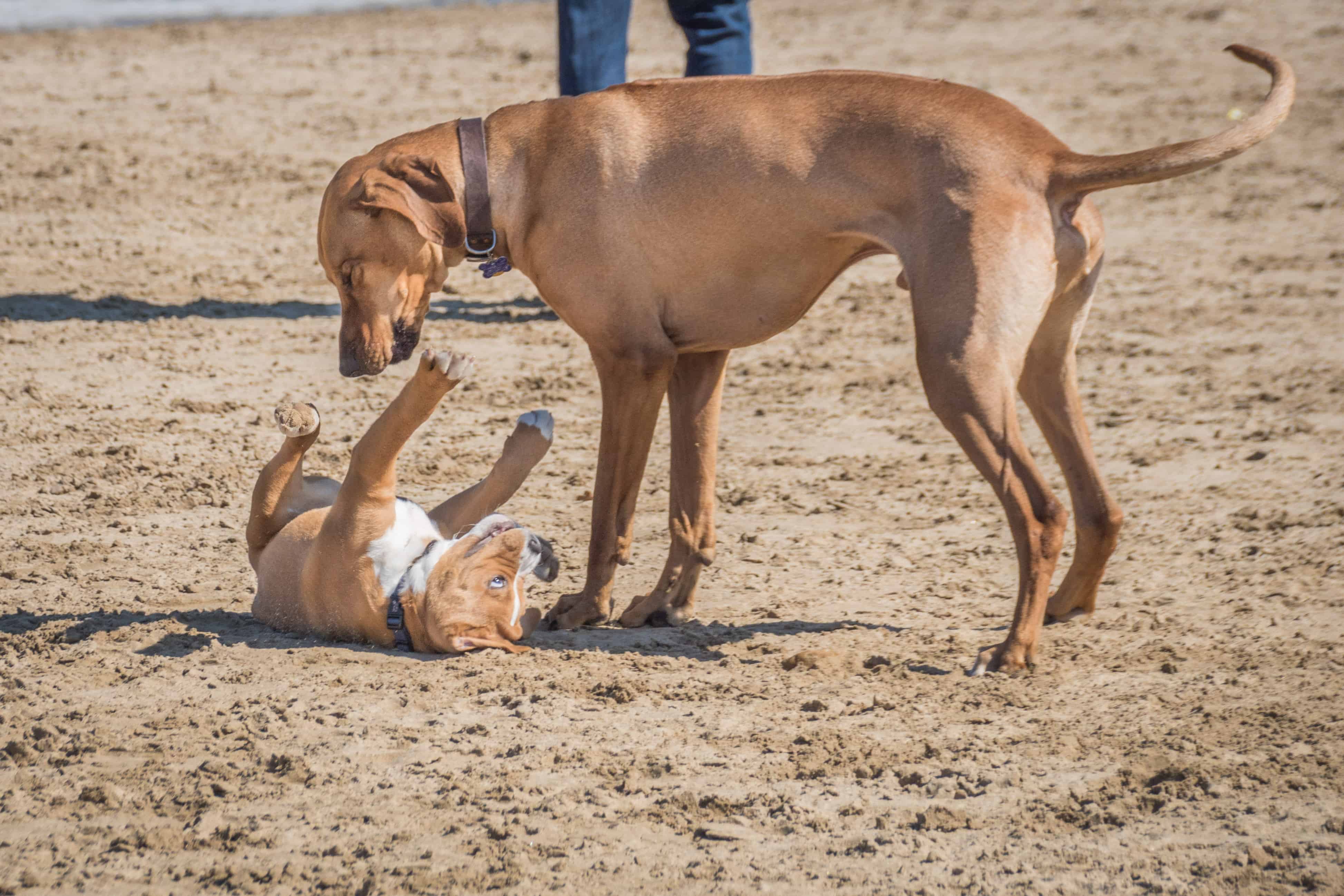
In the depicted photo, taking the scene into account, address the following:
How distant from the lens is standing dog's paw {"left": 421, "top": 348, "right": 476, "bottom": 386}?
3.59 metres

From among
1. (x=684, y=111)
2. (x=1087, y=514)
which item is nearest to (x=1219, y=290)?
(x=1087, y=514)

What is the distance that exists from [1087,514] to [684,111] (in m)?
1.50

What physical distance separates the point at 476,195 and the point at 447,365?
53 centimetres

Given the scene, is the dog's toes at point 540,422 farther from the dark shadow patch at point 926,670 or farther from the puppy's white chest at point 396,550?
the dark shadow patch at point 926,670

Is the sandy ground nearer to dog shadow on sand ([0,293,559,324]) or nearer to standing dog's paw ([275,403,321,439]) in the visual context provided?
dog shadow on sand ([0,293,559,324])

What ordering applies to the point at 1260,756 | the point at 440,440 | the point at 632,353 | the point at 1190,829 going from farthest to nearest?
the point at 440,440 → the point at 632,353 → the point at 1260,756 → the point at 1190,829

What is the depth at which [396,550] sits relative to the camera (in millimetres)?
3676

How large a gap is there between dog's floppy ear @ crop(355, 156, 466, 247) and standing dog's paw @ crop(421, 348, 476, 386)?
37 cm

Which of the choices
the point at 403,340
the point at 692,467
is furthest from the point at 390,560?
the point at 692,467

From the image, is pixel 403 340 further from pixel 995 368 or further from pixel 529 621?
pixel 995 368

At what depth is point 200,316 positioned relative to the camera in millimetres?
6551

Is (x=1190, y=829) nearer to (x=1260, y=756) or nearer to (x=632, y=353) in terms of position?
(x=1260, y=756)

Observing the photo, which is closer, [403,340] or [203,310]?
[403,340]

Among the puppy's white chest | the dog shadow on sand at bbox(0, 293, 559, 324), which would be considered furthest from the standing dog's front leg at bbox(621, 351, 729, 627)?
the dog shadow on sand at bbox(0, 293, 559, 324)
